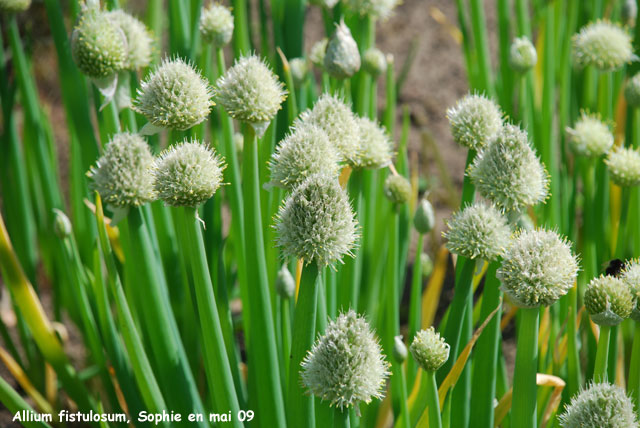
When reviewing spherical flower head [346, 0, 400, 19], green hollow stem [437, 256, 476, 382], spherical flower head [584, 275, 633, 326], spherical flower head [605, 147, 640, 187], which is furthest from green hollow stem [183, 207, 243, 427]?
spherical flower head [605, 147, 640, 187]

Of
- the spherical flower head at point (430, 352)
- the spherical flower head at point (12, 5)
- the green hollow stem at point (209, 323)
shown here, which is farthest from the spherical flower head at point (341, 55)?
the spherical flower head at point (12, 5)

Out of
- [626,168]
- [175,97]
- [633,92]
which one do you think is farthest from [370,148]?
[633,92]

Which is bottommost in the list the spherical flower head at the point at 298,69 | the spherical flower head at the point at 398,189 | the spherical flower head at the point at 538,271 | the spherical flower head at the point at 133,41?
the spherical flower head at the point at 538,271

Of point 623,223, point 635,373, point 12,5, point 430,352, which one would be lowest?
point 635,373

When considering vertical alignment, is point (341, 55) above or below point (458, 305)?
above

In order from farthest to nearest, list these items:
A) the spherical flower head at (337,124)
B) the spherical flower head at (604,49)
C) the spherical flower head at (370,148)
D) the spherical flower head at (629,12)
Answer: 1. the spherical flower head at (629,12)
2. the spherical flower head at (604,49)
3. the spherical flower head at (370,148)
4. the spherical flower head at (337,124)

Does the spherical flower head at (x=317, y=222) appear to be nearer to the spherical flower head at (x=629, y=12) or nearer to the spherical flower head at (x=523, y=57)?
the spherical flower head at (x=523, y=57)

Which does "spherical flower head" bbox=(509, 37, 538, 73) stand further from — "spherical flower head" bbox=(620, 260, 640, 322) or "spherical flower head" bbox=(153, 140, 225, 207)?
"spherical flower head" bbox=(153, 140, 225, 207)

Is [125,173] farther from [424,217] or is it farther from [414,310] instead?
[414,310]
